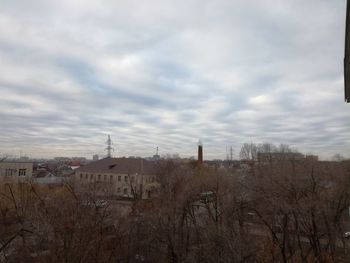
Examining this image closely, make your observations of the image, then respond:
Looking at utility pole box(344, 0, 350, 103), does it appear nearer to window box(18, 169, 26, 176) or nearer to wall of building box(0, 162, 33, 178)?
wall of building box(0, 162, 33, 178)

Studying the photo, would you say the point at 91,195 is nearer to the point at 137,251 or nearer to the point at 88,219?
the point at 137,251

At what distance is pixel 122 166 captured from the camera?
7475cm

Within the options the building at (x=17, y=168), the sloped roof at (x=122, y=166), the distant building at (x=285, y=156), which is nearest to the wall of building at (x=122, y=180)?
the sloped roof at (x=122, y=166)

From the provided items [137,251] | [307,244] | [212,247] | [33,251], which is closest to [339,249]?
[307,244]

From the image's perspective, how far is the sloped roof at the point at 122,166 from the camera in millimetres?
72062

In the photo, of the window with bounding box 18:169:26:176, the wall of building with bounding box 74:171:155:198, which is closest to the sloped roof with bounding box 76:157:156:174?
the wall of building with bounding box 74:171:155:198

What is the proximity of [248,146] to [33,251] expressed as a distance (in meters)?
89.3

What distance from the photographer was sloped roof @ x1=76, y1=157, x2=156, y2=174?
236 ft

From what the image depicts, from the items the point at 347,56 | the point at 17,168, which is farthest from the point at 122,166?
the point at 347,56

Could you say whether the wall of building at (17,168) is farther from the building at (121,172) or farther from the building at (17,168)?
the building at (121,172)

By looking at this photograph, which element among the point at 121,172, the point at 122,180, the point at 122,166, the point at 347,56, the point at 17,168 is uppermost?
the point at 347,56

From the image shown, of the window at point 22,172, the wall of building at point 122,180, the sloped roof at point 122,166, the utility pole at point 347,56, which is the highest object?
the utility pole at point 347,56

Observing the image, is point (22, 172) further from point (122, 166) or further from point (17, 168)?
point (122, 166)

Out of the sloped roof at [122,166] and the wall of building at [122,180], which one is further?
the sloped roof at [122,166]
